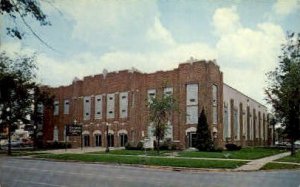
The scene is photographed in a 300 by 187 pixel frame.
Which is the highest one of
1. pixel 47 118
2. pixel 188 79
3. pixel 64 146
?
A: pixel 188 79

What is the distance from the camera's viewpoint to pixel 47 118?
59.6 m

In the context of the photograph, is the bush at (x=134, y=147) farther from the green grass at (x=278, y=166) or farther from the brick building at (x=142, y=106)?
the green grass at (x=278, y=166)

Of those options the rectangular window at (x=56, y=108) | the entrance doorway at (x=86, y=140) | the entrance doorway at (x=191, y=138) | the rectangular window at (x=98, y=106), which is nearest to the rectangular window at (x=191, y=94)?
the entrance doorway at (x=191, y=138)

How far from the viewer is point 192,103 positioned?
4403 cm

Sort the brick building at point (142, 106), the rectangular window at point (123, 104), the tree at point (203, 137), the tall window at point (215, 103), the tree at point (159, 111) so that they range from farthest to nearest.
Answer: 1. the rectangular window at point (123, 104)
2. the tall window at point (215, 103)
3. the brick building at point (142, 106)
4. the tree at point (203, 137)
5. the tree at point (159, 111)

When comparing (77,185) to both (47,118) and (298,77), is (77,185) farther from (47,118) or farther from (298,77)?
(47,118)

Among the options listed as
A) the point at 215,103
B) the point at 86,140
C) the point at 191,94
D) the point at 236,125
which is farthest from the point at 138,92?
the point at 236,125

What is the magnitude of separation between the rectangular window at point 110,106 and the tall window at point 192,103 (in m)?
10.5

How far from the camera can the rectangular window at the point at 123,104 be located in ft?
161

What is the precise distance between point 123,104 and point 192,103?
9.44m

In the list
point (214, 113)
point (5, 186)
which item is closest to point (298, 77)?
point (214, 113)

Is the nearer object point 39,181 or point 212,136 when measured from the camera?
point 39,181

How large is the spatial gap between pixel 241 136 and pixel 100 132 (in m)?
19.6

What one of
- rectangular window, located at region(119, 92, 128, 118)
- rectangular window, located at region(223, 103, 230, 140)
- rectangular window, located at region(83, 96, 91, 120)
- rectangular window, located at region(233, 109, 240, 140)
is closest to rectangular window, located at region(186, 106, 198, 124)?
rectangular window, located at region(223, 103, 230, 140)
